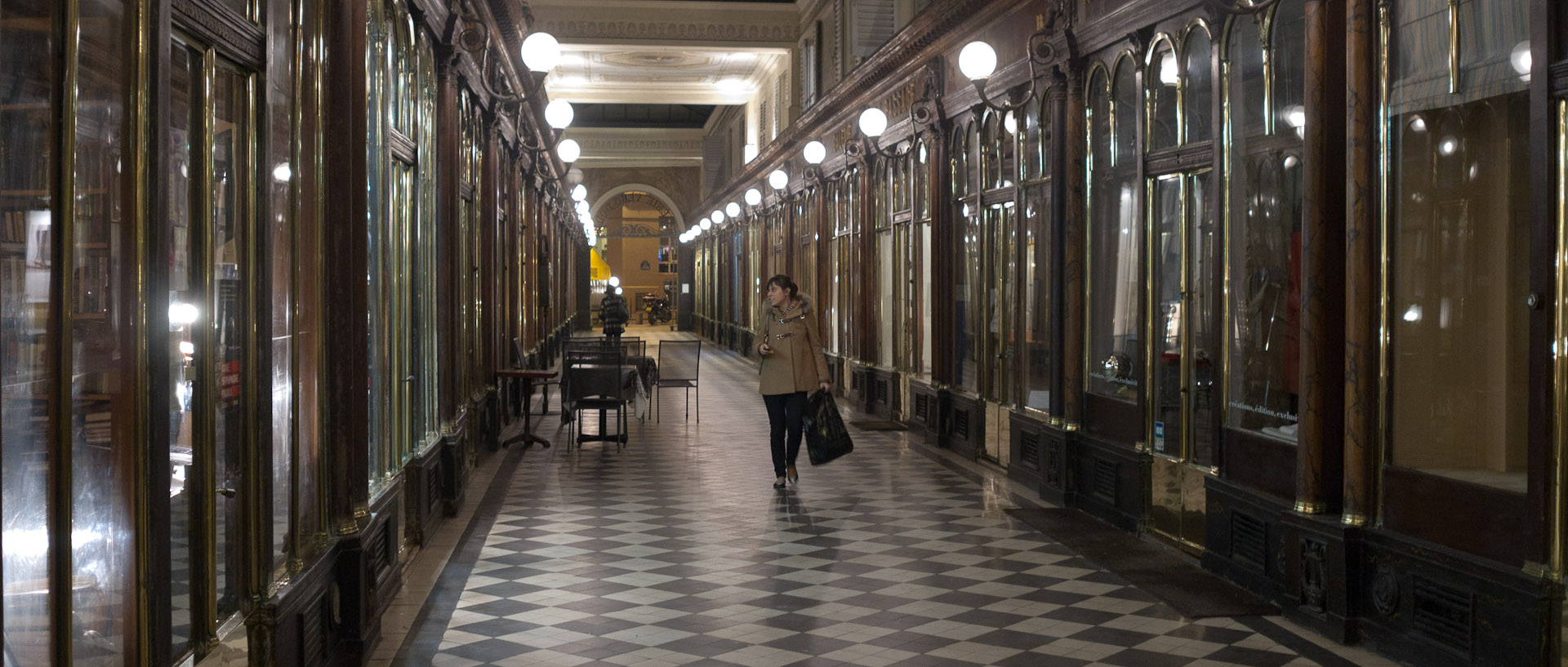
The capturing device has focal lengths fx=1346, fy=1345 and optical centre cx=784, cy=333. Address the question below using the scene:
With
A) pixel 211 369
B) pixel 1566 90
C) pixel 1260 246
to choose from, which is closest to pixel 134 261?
pixel 211 369

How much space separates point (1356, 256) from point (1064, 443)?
3.54 m

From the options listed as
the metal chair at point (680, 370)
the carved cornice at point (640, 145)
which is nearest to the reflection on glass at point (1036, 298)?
the metal chair at point (680, 370)

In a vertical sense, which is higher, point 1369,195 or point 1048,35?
point 1048,35

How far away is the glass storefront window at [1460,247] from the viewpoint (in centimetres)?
446

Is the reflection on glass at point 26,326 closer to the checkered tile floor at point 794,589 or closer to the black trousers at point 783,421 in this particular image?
the checkered tile floor at point 794,589

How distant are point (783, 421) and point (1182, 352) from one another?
10.1 feet

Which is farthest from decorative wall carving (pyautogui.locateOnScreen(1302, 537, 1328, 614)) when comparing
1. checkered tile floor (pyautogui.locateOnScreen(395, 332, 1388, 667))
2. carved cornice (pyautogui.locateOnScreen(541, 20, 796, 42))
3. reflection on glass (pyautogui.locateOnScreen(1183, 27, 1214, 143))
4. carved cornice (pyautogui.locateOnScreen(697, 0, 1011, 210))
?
carved cornice (pyautogui.locateOnScreen(541, 20, 796, 42))

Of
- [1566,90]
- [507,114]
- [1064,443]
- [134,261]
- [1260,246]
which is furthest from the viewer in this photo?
[507,114]

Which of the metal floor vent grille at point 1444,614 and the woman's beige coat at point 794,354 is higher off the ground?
the woman's beige coat at point 794,354

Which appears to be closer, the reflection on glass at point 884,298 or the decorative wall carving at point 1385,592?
the decorative wall carving at point 1385,592

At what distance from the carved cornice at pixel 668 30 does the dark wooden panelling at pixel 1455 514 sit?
17.9 m

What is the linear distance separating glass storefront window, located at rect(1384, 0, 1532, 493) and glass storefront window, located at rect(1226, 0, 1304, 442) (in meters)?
0.81

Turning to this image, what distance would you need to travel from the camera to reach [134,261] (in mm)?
2781

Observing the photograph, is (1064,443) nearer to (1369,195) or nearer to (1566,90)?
(1369,195)
